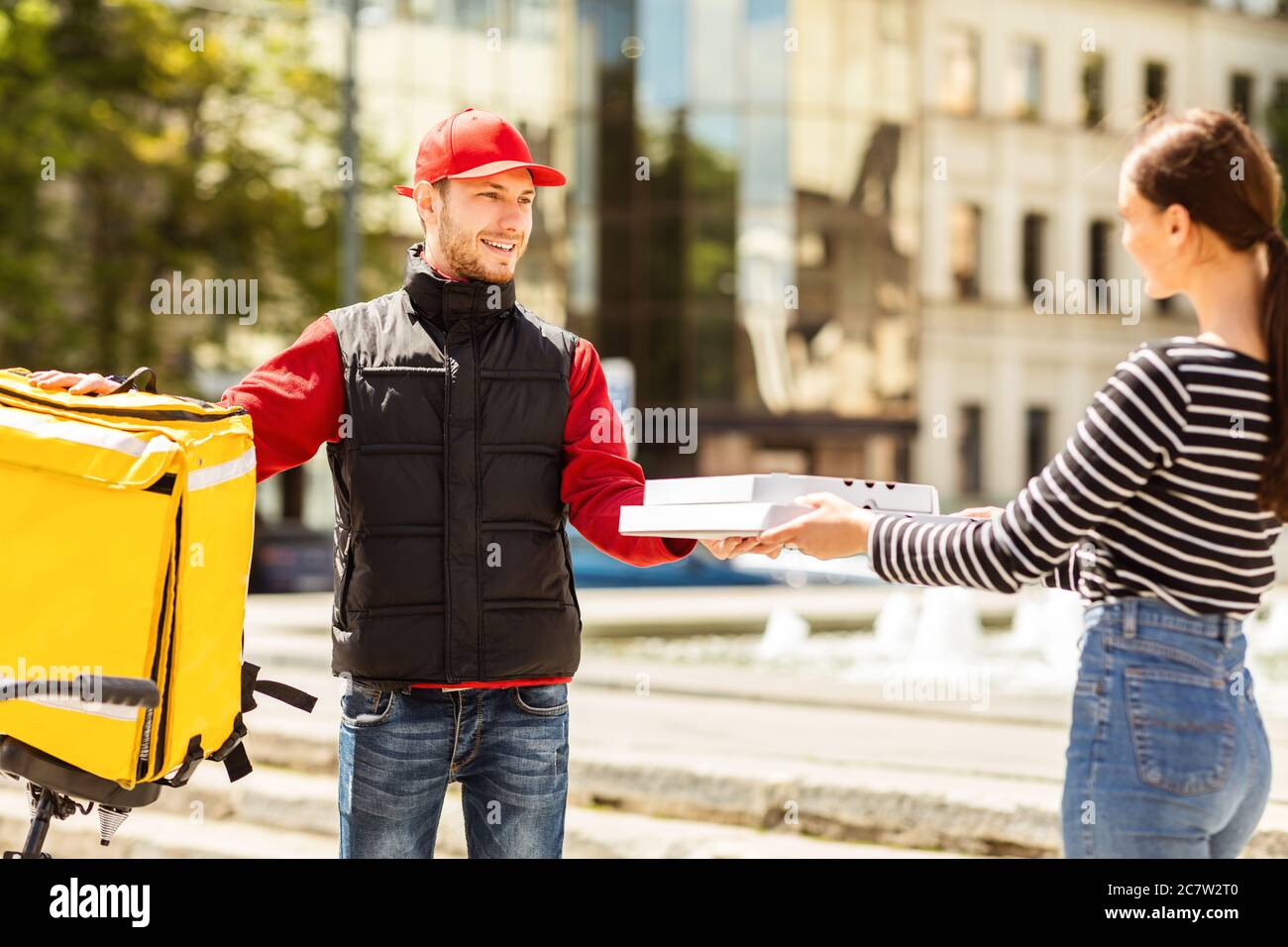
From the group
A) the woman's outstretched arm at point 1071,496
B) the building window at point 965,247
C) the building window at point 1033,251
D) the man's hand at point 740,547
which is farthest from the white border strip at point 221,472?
the building window at point 1033,251

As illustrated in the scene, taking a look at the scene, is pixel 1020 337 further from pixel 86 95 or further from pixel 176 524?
pixel 176 524

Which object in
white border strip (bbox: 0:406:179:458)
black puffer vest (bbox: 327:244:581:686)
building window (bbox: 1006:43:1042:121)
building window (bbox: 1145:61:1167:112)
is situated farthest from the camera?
building window (bbox: 1145:61:1167:112)

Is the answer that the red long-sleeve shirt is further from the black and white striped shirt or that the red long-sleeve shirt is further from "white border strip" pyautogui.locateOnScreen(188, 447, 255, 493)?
the black and white striped shirt

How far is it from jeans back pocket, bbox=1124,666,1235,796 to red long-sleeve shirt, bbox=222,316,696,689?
3.49 feet

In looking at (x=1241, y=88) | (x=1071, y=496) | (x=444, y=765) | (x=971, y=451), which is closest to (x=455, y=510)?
(x=444, y=765)

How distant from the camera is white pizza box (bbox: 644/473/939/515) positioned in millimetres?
3055

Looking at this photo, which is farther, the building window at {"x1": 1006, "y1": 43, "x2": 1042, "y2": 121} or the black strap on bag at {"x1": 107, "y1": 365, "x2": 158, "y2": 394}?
the building window at {"x1": 1006, "y1": 43, "x2": 1042, "y2": 121}

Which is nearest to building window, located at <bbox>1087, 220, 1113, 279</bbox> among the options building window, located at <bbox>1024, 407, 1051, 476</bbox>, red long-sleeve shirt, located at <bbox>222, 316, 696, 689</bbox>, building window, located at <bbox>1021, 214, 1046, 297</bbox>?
building window, located at <bbox>1021, 214, 1046, 297</bbox>

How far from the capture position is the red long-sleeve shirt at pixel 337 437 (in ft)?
11.1

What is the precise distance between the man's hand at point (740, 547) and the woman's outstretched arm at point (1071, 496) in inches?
14.3

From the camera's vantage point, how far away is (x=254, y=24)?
28641 millimetres

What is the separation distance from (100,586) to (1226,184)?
1.87 m

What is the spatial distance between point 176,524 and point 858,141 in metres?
35.0

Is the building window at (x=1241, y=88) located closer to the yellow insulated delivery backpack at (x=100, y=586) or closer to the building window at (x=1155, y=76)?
the building window at (x=1155, y=76)
